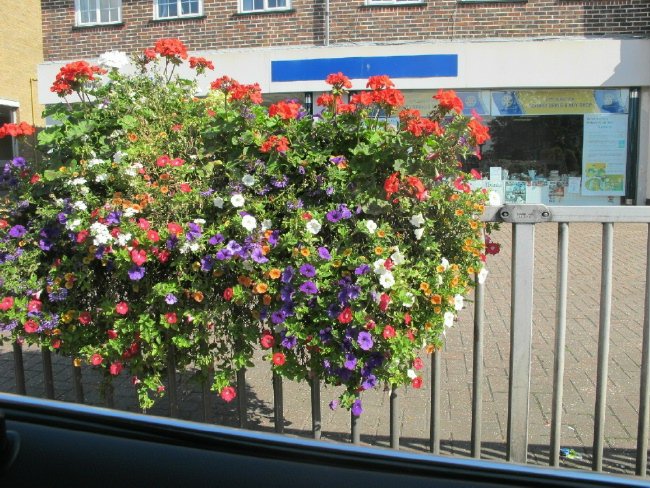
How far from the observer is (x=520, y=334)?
3.05 meters

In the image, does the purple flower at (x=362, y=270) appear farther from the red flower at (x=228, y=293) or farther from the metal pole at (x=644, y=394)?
the metal pole at (x=644, y=394)

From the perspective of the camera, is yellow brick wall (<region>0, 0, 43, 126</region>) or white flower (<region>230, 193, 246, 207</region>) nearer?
white flower (<region>230, 193, 246, 207</region>)

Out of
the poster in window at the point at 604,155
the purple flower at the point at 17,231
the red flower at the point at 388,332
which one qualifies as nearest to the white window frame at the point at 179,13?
the poster in window at the point at 604,155

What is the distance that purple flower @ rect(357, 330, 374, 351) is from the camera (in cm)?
261

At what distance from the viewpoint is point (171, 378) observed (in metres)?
3.14

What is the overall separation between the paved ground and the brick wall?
26.9ft

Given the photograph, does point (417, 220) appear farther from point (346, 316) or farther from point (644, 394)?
point (644, 394)

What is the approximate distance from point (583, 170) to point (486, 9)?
403 cm

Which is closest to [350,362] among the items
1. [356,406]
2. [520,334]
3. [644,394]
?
[356,406]

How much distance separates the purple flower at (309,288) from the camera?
262 centimetres

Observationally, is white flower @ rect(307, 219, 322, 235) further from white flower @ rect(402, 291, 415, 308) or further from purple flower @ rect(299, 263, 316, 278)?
white flower @ rect(402, 291, 415, 308)

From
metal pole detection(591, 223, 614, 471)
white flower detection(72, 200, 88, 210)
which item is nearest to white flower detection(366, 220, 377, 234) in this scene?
metal pole detection(591, 223, 614, 471)

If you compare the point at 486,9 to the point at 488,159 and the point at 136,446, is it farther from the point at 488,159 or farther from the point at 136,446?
the point at 136,446

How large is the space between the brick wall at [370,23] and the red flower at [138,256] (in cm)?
1154
